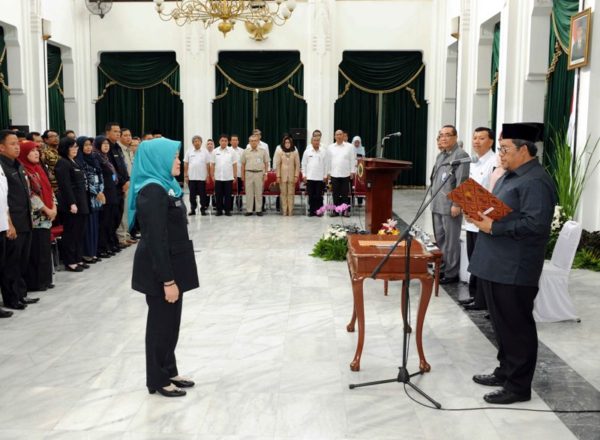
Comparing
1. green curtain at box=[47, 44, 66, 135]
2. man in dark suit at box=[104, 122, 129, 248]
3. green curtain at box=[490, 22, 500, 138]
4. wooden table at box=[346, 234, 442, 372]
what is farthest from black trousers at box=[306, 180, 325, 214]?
wooden table at box=[346, 234, 442, 372]

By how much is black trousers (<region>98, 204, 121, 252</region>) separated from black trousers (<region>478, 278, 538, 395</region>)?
16.8ft

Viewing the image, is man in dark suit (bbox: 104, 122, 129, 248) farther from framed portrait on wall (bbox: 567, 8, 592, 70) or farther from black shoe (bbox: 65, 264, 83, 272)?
framed portrait on wall (bbox: 567, 8, 592, 70)

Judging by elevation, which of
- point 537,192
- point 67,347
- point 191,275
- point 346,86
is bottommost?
point 67,347

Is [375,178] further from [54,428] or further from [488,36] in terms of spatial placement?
[488,36]

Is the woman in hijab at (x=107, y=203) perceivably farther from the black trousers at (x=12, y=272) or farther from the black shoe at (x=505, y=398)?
the black shoe at (x=505, y=398)

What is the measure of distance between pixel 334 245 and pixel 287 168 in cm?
376

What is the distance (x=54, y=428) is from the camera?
10.2ft

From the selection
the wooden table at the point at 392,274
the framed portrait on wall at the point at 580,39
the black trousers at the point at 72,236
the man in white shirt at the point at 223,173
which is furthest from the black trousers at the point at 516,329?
the man in white shirt at the point at 223,173

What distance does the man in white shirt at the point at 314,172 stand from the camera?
11070 mm

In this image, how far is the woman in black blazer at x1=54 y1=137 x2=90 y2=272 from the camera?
6.41 metres

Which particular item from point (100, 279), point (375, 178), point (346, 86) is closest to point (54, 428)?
point (100, 279)

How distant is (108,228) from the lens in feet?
25.0

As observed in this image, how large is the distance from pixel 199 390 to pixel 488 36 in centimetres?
975

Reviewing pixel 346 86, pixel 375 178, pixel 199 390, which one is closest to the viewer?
pixel 199 390
